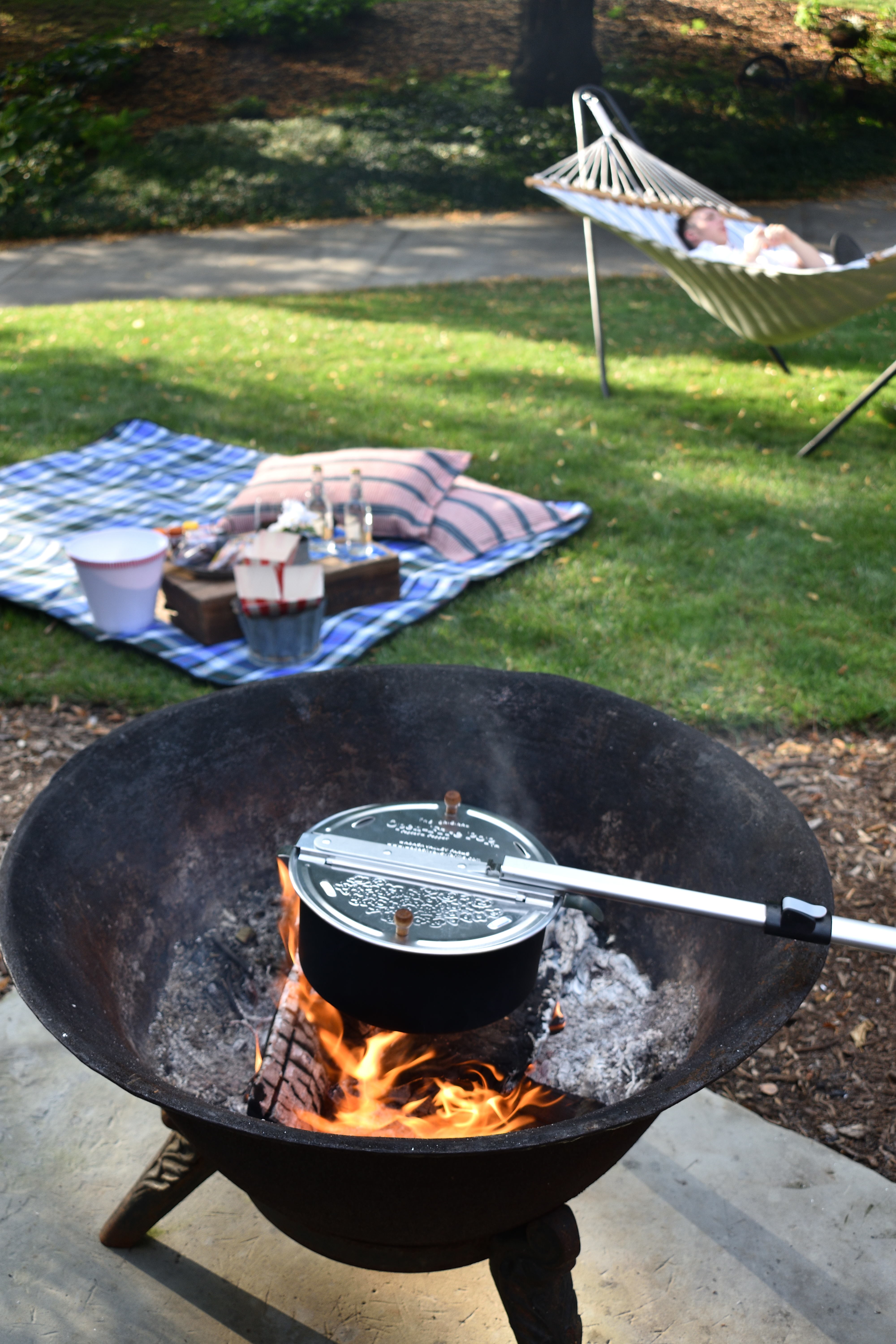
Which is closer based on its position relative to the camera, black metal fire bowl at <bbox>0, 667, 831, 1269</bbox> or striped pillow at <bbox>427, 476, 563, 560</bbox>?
black metal fire bowl at <bbox>0, 667, 831, 1269</bbox>

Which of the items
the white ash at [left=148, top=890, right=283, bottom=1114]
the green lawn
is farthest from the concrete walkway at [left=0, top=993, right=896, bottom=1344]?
the green lawn

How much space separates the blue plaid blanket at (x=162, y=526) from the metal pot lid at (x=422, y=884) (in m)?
1.66

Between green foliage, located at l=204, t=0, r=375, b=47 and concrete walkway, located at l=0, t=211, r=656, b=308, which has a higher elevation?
green foliage, located at l=204, t=0, r=375, b=47

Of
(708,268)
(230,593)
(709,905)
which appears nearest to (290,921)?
(709,905)

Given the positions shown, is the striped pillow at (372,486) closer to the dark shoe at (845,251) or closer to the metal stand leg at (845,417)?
the metal stand leg at (845,417)

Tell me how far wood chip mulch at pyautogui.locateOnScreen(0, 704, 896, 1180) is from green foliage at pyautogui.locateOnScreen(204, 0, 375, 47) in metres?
14.6

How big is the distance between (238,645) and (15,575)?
104 cm

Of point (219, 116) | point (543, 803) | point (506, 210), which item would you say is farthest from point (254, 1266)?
point (219, 116)

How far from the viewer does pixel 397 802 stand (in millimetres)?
Result: 1914

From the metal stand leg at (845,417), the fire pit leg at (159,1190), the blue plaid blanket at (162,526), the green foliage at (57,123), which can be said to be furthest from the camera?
the green foliage at (57,123)

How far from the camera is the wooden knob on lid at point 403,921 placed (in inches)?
52.1

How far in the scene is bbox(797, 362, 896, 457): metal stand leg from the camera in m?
4.46

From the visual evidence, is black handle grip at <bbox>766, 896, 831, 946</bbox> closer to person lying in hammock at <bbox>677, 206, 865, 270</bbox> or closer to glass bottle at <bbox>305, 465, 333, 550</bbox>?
glass bottle at <bbox>305, 465, 333, 550</bbox>

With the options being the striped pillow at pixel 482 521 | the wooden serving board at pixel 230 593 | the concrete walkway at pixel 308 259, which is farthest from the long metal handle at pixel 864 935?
the concrete walkway at pixel 308 259
